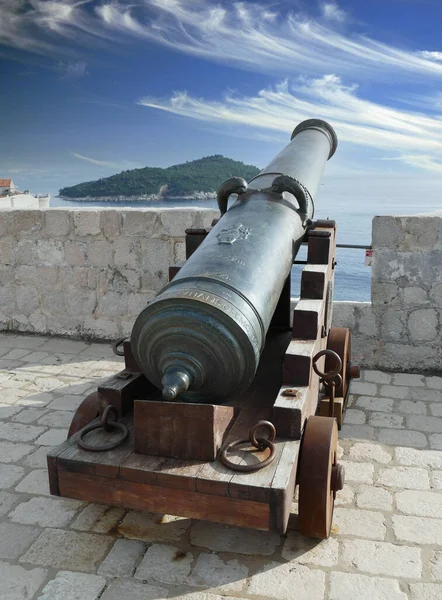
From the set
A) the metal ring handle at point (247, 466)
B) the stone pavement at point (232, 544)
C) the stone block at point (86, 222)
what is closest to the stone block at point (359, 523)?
the stone pavement at point (232, 544)

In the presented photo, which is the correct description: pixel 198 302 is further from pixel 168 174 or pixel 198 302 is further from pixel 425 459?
pixel 168 174

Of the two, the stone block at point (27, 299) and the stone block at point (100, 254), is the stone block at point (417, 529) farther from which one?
the stone block at point (27, 299)

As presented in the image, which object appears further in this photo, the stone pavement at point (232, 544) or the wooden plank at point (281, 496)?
the stone pavement at point (232, 544)

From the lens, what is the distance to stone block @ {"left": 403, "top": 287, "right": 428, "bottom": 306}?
429cm

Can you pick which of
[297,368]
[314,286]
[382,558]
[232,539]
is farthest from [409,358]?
[232,539]

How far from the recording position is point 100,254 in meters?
4.93

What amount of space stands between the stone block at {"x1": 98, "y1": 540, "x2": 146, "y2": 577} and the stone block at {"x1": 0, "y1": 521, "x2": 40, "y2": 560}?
341 mm

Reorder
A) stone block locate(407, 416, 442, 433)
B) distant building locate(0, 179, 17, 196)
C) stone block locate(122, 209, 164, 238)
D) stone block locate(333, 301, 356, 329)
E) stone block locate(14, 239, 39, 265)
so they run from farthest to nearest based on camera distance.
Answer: distant building locate(0, 179, 17, 196)
stone block locate(14, 239, 39, 265)
stone block locate(122, 209, 164, 238)
stone block locate(333, 301, 356, 329)
stone block locate(407, 416, 442, 433)

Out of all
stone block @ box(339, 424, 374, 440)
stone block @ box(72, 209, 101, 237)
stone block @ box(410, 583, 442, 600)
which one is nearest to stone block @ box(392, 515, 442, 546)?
stone block @ box(410, 583, 442, 600)

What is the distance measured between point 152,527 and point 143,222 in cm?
278

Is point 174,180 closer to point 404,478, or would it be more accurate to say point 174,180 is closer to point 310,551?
point 404,478

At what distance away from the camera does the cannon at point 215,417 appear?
2033 millimetres

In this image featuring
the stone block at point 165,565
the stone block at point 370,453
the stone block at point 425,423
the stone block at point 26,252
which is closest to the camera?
the stone block at point 165,565

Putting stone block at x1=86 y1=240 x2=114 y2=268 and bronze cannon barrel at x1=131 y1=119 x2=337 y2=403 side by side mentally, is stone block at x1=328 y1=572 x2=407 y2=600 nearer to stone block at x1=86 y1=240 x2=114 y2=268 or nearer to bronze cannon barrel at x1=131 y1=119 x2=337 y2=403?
bronze cannon barrel at x1=131 y1=119 x2=337 y2=403
